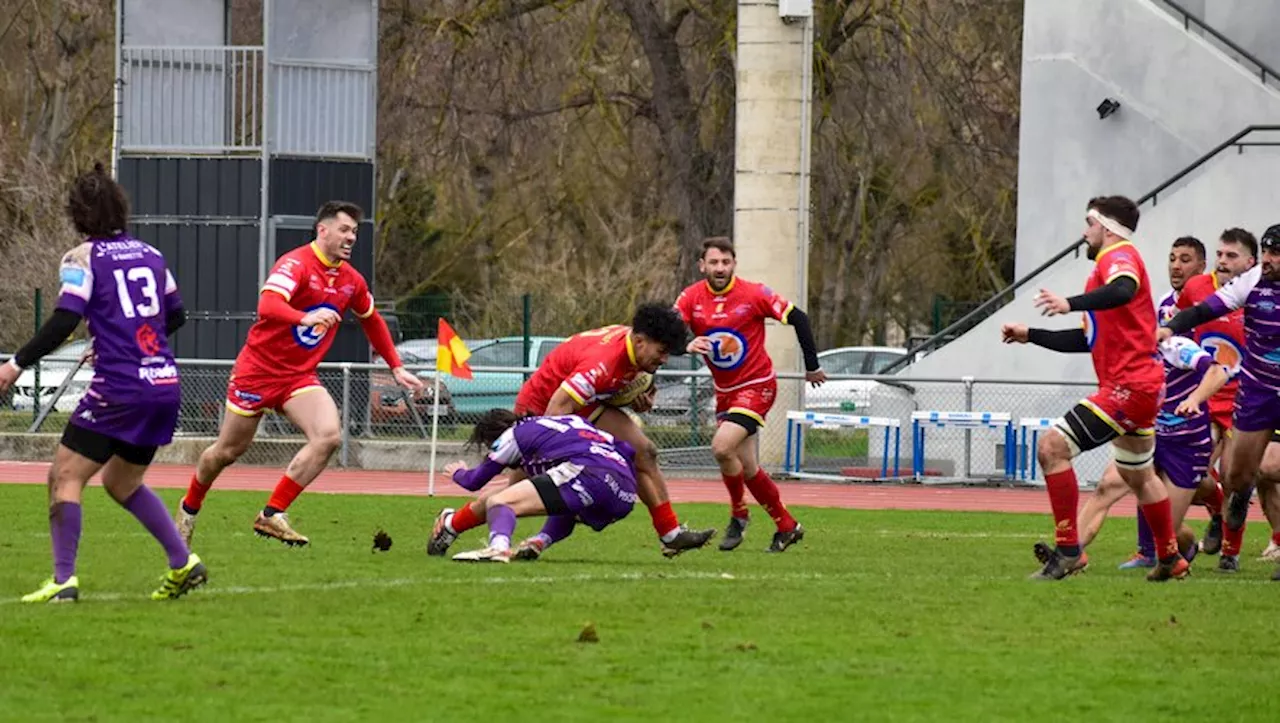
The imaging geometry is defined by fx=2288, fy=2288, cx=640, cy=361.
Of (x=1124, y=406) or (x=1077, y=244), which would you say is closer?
(x=1124, y=406)

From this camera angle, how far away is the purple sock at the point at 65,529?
33.2 feet

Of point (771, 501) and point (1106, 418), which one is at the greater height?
point (1106, 418)

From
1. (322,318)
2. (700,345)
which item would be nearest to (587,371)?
(322,318)

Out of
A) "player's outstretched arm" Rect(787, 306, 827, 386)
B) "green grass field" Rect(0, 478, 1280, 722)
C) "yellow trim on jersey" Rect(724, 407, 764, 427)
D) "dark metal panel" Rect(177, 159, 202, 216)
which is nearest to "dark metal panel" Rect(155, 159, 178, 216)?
"dark metal panel" Rect(177, 159, 202, 216)

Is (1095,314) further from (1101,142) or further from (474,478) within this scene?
(1101,142)

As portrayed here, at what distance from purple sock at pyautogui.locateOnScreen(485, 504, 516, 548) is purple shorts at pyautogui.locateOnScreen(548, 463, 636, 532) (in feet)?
1.00

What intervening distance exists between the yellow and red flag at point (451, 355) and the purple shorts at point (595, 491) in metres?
8.21

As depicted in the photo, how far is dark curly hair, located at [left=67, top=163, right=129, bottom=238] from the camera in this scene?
32.8 ft

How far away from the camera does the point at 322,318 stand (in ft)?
43.4

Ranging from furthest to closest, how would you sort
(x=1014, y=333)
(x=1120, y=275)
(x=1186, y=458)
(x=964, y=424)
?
(x=964, y=424), (x=1186, y=458), (x=1120, y=275), (x=1014, y=333)

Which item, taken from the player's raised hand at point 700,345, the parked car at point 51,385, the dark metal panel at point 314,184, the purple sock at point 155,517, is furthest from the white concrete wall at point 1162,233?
the purple sock at point 155,517

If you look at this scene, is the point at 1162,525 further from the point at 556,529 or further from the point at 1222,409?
the point at 556,529

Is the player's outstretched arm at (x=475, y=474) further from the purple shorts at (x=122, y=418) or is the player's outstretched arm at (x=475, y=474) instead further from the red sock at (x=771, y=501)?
the red sock at (x=771, y=501)

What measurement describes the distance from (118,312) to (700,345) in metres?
5.32
